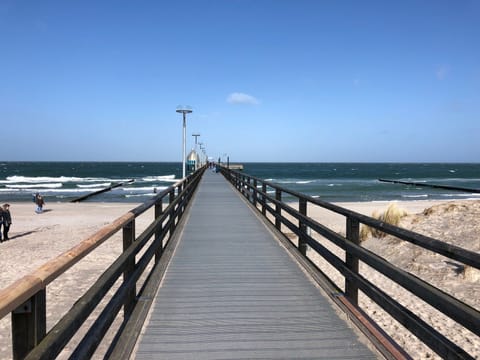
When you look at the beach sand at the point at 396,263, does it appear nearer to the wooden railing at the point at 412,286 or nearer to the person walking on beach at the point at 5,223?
the person walking on beach at the point at 5,223

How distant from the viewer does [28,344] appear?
1.78 metres

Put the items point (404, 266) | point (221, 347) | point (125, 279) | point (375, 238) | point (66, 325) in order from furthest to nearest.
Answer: point (375, 238) < point (404, 266) < point (125, 279) < point (221, 347) < point (66, 325)

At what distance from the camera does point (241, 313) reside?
4012mm

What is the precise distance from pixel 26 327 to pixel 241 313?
2.50m

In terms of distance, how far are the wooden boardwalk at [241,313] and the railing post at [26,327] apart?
143 cm

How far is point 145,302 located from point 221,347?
125 cm

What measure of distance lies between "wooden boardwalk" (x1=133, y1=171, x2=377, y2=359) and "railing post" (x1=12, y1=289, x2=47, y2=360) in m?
1.43

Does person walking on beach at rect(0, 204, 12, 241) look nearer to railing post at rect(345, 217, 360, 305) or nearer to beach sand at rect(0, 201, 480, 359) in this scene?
beach sand at rect(0, 201, 480, 359)

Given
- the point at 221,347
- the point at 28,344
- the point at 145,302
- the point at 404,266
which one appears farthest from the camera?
the point at 404,266

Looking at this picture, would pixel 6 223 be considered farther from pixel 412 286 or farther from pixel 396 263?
pixel 412 286

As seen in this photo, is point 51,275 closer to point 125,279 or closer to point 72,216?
point 125,279

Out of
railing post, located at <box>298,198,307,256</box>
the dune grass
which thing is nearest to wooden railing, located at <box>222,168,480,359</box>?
railing post, located at <box>298,198,307,256</box>

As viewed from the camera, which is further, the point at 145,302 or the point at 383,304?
the point at 145,302

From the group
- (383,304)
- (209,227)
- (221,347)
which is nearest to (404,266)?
(209,227)
